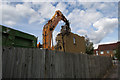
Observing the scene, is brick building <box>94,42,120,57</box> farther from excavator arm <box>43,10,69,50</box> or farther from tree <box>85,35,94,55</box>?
excavator arm <box>43,10,69,50</box>

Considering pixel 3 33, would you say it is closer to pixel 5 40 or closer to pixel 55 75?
pixel 5 40

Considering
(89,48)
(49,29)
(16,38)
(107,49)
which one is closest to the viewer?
(16,38)

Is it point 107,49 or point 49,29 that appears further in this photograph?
point 107,49

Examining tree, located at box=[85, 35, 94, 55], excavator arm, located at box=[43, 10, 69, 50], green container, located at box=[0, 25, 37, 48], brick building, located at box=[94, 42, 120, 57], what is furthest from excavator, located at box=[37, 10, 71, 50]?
brick building, located at box=[94, 42, 120, 57]

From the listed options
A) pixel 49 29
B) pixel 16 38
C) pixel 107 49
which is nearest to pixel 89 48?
pixel 107 49

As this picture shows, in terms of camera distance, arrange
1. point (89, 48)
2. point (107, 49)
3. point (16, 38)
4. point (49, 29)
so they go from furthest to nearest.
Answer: point (107, 49), point (89, 48), point (49, 29), point (16, 38)

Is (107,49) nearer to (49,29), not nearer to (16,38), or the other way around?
(49,29)

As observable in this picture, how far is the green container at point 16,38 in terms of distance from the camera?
3.19m

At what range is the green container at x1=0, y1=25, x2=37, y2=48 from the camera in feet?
10.5

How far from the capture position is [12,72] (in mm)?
2211

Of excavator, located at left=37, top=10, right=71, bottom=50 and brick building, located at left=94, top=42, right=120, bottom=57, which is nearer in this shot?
excavator, located at left=37, top=10, right=71, bottom=50

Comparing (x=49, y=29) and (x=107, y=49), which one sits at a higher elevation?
(x=49, y=29)

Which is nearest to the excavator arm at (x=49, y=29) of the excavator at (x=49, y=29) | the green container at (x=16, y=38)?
the excavator at (x=49, y=29)

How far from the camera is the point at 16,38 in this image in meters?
3.72
